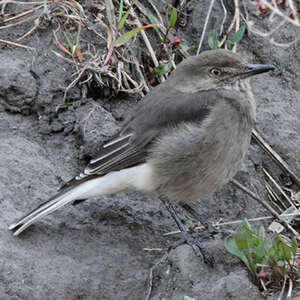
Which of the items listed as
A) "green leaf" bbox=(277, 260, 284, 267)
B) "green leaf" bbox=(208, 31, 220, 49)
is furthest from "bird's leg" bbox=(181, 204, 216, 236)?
"green leaf" bbox=(208, 31, 220, 49)

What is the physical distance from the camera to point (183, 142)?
16.9 ft

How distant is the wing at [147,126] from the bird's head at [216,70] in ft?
0.44

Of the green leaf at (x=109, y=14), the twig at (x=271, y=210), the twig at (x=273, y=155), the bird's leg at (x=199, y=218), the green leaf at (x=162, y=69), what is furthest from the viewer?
the green leaf at (x=162, y=69)

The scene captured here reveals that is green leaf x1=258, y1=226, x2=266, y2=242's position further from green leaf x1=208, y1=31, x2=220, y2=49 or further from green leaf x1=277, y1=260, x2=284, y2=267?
green leaf x1=208, y1=31, x2=220, y2=49

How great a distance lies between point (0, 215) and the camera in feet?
16.8

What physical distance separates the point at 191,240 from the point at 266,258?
85cm

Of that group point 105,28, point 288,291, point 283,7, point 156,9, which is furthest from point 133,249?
point 283,7


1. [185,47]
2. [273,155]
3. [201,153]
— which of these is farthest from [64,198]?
[185,47]

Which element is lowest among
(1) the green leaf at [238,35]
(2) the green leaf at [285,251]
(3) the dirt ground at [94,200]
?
(3) the dirt ground at [94,200]

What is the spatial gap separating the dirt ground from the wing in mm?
485

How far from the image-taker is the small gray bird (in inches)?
202

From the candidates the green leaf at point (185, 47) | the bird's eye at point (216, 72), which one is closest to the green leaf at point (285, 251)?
the bird's eye at point (216, 72)

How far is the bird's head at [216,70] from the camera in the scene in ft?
18.0

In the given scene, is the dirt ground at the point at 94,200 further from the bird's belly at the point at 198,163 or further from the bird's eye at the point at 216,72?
the bird's eye at the point at 216,72
